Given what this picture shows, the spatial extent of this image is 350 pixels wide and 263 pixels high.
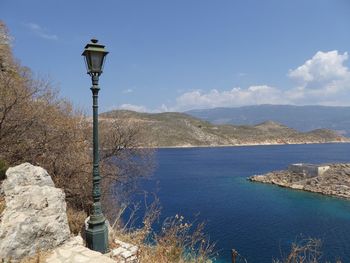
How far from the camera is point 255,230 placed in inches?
1016

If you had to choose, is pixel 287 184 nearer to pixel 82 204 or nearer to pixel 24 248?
pixel 82 204

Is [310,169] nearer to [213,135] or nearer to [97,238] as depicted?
[97,238]

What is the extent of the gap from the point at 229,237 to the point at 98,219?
67.4 feet

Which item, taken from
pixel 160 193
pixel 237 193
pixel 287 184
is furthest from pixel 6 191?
pixel 287 184

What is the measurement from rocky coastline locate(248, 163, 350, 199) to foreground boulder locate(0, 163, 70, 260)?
145 ft

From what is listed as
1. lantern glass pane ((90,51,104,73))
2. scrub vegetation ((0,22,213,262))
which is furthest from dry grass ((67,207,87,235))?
lantern glass pane ((90,51,104,73))

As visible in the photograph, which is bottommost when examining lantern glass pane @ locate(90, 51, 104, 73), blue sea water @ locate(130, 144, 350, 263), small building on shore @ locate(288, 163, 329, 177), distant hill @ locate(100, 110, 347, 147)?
blue sea water @ locate(130, 144, 350, 263)

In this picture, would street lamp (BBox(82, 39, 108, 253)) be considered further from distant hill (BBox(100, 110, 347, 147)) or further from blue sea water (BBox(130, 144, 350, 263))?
distant hill (BBox(100, 110, 347, 147))

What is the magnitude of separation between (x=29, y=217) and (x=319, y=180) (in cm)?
5200

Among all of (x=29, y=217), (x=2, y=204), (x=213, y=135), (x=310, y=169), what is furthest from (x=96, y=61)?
(x=213, y=135)

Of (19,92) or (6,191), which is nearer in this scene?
(6,191)

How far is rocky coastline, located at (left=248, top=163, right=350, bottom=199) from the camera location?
4325 centimetres

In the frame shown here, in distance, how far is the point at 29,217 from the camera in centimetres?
539

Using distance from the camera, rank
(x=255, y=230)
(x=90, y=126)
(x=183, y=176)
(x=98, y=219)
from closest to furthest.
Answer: (x=98, y=219)
(x=90, y=126)
(x=255, y=230)
(x=183, y=176)
